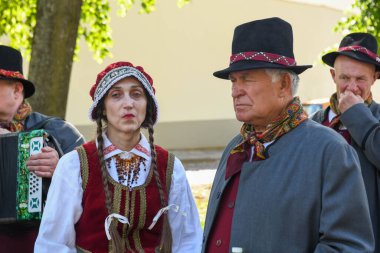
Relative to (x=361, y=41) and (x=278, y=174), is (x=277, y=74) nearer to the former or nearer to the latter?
(x=278, y=174)

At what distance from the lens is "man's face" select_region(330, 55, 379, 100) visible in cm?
430

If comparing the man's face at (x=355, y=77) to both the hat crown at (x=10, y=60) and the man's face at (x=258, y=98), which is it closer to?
the man's face at (x=258, y=98)

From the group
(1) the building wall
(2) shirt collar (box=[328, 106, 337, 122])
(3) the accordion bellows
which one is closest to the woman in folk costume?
(3) the accordion bellows

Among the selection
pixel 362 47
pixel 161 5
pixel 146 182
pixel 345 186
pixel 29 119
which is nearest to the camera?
pixel 345 186

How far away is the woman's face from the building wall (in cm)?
1308

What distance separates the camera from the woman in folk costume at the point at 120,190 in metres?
3.58

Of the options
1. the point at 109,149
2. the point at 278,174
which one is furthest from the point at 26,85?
the point at 278,174

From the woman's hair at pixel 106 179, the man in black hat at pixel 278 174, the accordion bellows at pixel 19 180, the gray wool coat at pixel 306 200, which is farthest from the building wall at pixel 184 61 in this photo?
the gray wool coat at pixel 306 200

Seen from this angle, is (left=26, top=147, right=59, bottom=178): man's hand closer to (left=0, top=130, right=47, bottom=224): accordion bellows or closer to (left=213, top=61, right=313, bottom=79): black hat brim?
(left=0, top=130, right=47, bottom=224): accordion bellows

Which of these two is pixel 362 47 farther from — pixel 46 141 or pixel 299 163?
pixel 46 141

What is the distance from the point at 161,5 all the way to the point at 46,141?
44.6ft

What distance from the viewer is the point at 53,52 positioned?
27.9ft

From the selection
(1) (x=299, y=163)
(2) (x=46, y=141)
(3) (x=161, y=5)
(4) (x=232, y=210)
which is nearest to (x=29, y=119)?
(2) (x=46, y=141)

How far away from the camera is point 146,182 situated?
3783 mm
